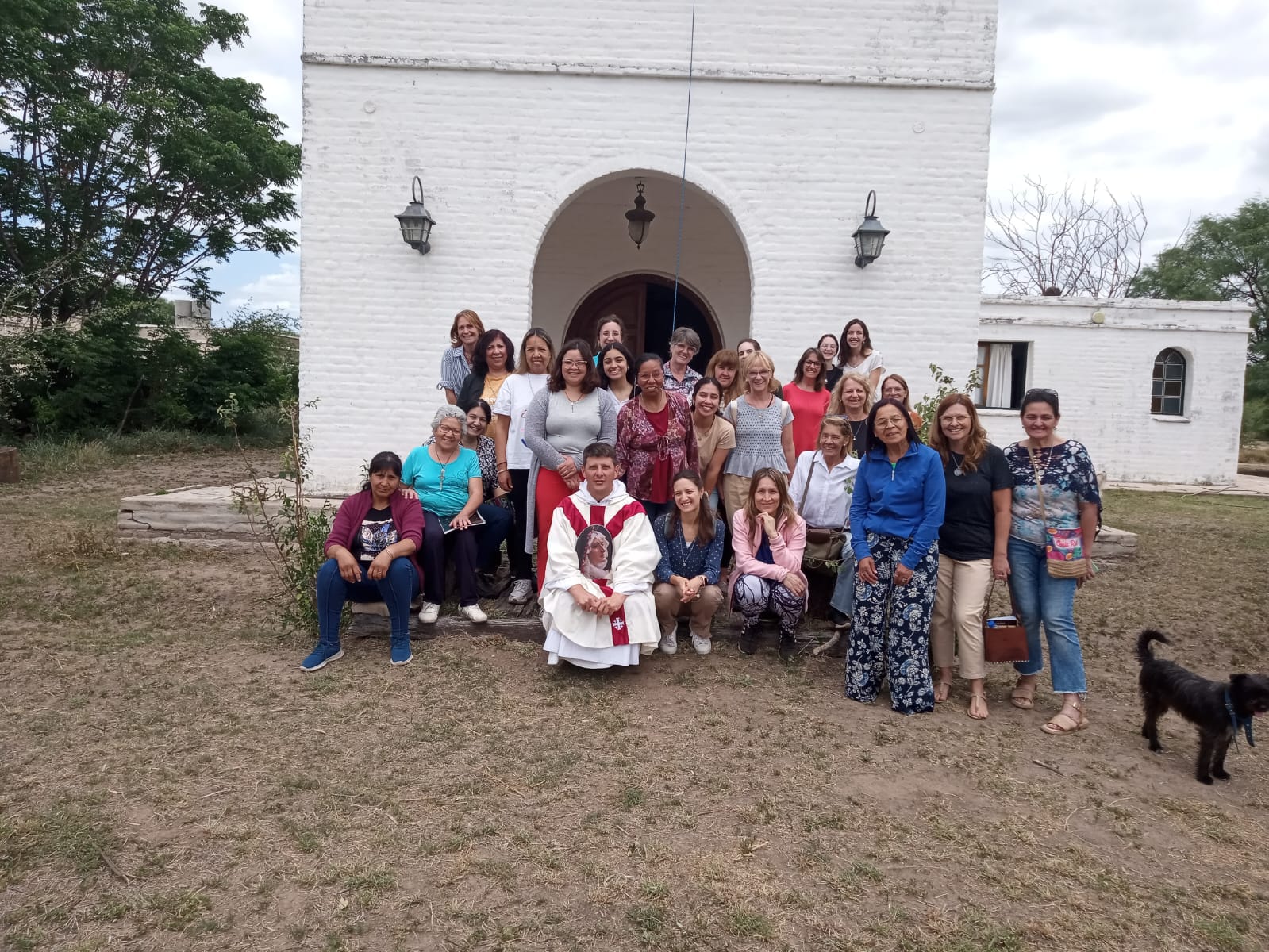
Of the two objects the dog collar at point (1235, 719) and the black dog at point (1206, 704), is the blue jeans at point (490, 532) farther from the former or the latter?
the dog collar at point (1235, 719)

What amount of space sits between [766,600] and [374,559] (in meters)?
2.03

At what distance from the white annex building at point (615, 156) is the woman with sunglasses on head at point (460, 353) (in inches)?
74.0

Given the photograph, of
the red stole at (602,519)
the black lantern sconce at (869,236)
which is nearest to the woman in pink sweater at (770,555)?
the red stole at (602,519)

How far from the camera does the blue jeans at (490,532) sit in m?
4.68

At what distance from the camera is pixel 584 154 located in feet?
23.6

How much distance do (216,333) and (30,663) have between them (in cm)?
1173

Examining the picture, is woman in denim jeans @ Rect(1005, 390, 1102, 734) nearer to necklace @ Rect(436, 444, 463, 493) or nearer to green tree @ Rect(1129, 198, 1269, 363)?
necklace @ Rect(436, 444, 463, 493)

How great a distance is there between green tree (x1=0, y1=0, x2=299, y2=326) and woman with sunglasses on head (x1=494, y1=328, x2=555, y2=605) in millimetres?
9733

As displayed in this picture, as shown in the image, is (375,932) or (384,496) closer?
(375,932)

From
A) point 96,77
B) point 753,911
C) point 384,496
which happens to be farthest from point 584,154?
point 96,77

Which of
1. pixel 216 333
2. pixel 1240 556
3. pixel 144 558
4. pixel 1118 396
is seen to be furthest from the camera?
pixel 216 333

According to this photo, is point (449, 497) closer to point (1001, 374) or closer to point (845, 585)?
point (845, 585)

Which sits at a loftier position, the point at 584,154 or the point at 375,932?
the point at 584,154

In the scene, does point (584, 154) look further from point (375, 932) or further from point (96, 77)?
point (96, 77)
